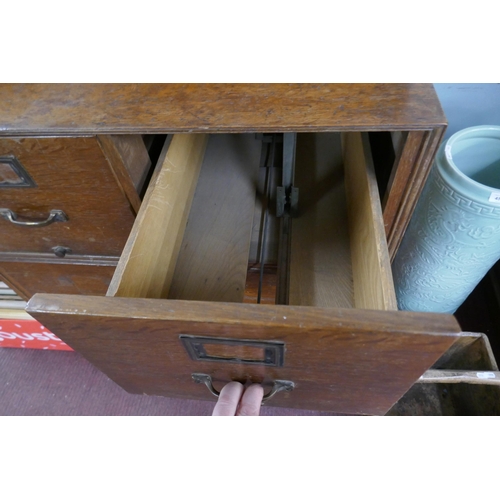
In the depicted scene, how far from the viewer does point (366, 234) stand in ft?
1.90

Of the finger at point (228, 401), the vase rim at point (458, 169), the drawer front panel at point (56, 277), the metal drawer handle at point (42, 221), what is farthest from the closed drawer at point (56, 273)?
the vase rim at point (458, 169)

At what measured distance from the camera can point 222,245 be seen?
72cm

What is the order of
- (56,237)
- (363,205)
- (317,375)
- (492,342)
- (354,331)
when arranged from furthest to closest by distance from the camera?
1. (492,342)
2. (56,237)
3. (363,205)
4. (317,375)
5. (354,331)

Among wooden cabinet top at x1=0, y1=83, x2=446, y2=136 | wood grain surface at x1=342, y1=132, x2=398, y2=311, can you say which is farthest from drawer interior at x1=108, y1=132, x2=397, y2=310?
wooden cabinet top at x1=0, y1=83, x2=446, y2=136

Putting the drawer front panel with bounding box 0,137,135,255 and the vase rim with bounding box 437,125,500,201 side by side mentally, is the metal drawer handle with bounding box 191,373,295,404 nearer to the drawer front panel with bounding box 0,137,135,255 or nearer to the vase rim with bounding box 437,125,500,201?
the drawer front panel with bounding box 0,137,135,255

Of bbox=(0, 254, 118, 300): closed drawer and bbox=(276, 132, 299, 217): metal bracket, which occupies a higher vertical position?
bbox=(276, 132, 299, 217): metal bracket

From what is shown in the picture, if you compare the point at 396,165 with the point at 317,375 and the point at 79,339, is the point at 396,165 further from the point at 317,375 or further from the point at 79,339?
the point at 79,339

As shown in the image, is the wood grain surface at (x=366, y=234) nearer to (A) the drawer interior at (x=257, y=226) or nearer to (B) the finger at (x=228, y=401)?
(A) the drawer interior at (x=257, y=226)

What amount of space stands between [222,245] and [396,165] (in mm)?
347

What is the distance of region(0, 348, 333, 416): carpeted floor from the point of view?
1.02 m

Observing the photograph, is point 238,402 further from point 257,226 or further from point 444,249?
point 444,249

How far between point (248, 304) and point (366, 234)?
29 cm

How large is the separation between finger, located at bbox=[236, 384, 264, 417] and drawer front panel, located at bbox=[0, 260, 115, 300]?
0.44 meters

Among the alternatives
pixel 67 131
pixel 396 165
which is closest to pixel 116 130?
pixel 67 131
